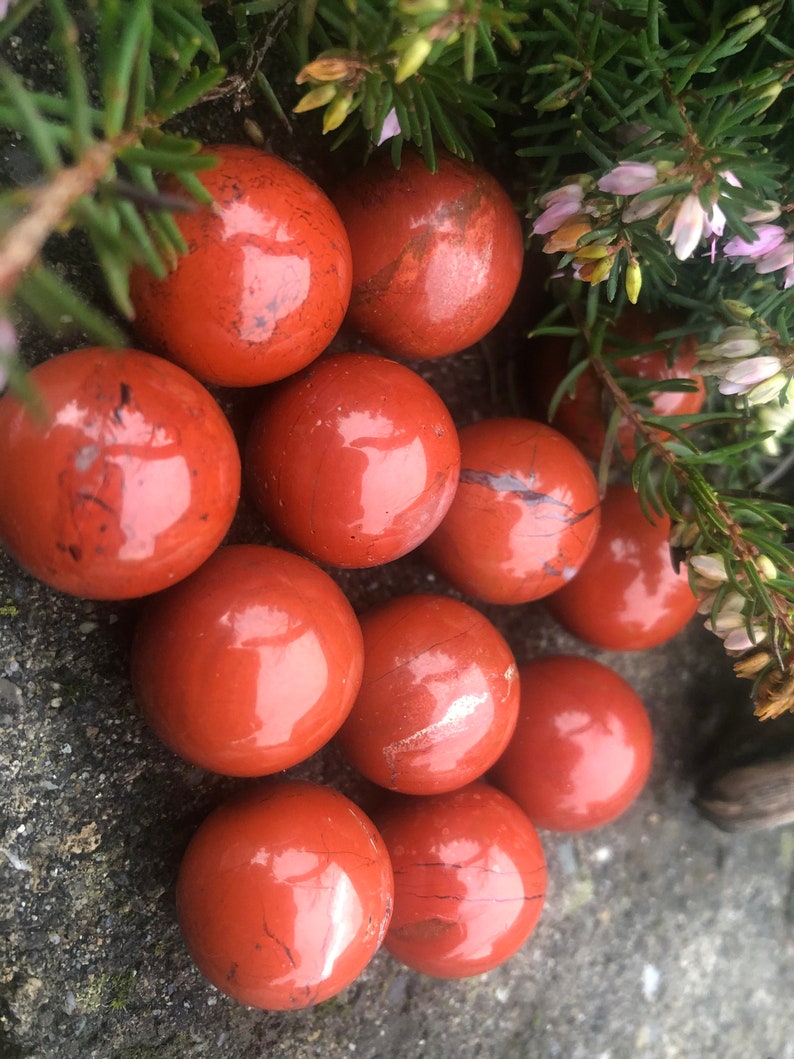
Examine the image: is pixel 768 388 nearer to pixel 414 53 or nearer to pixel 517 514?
pixel 517 514

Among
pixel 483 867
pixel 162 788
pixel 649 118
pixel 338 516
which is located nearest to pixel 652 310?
pixel 649 118

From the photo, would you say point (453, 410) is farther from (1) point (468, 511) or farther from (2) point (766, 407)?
(2) point (766, 407)

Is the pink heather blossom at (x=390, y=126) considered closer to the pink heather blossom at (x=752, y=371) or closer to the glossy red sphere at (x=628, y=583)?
the pink heather blossom at (x=752, y=371)

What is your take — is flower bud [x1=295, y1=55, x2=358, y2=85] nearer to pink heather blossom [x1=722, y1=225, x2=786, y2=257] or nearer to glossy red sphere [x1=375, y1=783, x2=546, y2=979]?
pink heather blossom [x1=722, y1=225, x2=786, y2=257]

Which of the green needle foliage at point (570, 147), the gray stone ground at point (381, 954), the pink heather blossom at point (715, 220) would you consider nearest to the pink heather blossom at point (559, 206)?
the green needle foliage at point (570, 147)

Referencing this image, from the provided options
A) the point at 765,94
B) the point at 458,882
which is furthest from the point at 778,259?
the point at 458,882

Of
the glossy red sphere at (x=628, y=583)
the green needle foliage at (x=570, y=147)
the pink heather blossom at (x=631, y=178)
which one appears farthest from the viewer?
the glossy red sphere at (x=628, y=583)

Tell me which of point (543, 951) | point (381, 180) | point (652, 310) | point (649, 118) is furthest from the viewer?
point (543, 951)

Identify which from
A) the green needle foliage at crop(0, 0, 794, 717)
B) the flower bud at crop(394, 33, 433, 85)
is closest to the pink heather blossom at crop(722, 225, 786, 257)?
the green needle foliage at crop(0, 0, 794, 717)
